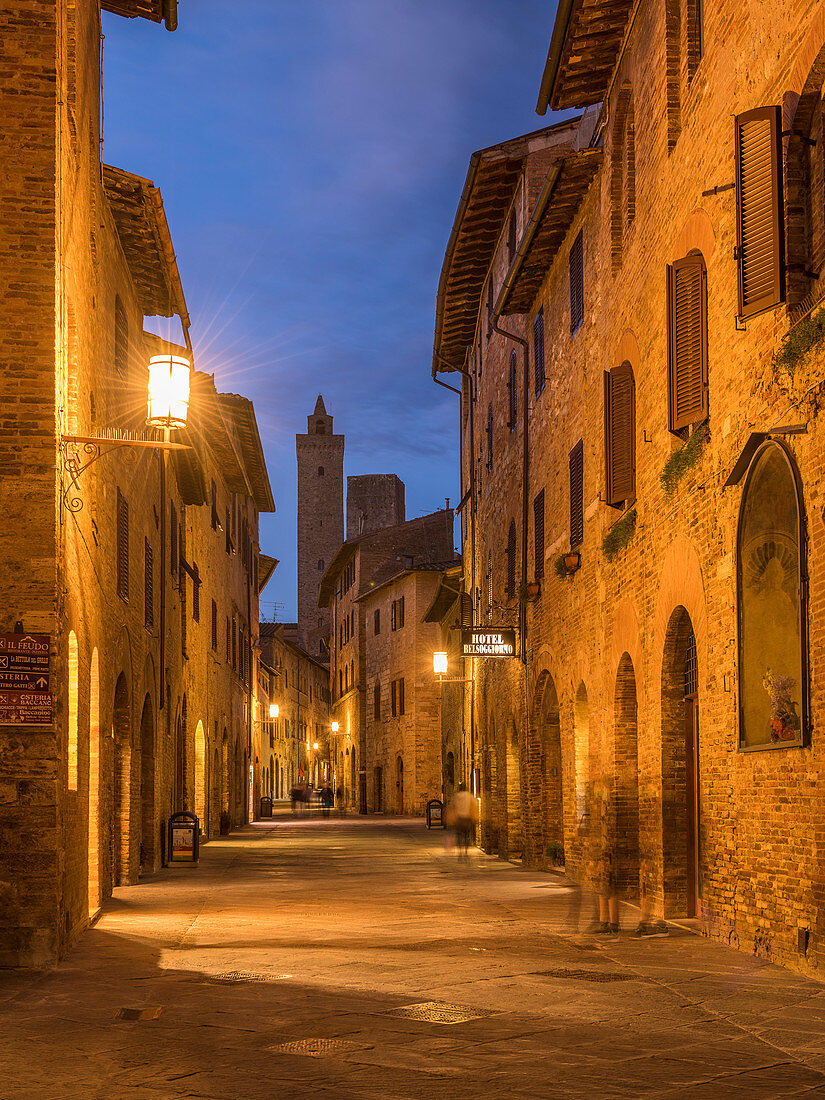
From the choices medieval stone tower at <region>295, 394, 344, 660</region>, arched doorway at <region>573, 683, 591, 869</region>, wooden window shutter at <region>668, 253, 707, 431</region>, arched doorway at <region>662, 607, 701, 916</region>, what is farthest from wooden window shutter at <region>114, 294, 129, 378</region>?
medieval stone tower at <region>295, 394, 344, 660</region>

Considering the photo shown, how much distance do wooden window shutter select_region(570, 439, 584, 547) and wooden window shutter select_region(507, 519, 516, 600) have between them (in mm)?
4834

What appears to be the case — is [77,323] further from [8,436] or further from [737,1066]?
[737,1066]

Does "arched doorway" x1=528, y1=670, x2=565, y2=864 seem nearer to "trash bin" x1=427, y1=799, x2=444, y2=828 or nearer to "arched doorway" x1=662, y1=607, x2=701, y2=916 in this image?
"arched doorway" x1=662, y1=607, x2=701, y2=916

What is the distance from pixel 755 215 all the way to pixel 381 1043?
245 inches

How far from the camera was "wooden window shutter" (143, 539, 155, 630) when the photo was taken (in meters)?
18.6

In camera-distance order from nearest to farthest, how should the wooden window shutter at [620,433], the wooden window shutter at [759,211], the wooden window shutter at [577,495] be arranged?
1. the wooden window shutter at [759,211]
2. the wooden window shutter at [620,433]
3. the wooden window shutter at [577,495]

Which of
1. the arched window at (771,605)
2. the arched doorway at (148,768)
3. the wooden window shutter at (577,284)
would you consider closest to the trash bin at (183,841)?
the arched doorway at (148,768)

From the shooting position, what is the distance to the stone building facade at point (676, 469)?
8.97 metres

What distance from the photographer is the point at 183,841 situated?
2123 cm

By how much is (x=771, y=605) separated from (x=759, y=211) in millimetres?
2839

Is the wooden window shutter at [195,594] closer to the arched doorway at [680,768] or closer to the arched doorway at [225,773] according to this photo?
the arched doorway at [225,773]

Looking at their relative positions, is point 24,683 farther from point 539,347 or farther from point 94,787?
point 539,347

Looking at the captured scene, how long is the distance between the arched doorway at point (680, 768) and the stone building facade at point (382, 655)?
33.9 meters

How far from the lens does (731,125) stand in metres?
10.4
